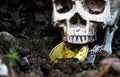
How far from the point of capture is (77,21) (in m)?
2.85

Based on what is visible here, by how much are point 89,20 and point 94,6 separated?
13cm

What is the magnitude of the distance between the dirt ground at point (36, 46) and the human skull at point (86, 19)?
187mm

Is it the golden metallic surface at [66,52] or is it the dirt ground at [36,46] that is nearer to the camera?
the dirt ground at [36,46]

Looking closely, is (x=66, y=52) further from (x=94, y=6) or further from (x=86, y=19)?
(x=94, y=6)

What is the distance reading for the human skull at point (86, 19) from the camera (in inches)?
109

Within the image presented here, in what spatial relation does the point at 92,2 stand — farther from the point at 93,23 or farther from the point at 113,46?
→ the point at 113,46

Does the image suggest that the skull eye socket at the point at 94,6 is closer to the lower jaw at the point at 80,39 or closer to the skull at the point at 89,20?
the skull at the point at 89,20

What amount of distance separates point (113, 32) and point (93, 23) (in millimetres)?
172

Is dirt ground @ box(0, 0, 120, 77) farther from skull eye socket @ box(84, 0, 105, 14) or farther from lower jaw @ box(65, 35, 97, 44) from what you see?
skull eye socket @ box(84, 0, 105, 14)

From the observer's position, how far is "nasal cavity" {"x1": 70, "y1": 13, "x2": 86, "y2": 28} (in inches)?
111

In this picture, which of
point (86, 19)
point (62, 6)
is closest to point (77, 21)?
point (86, 19)

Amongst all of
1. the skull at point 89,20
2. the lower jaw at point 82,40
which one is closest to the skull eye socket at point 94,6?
the skull at point 89,20

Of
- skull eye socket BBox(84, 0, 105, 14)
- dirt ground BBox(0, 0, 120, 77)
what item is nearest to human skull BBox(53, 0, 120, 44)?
skull eye socket BBox(84, 0, 105, 14)

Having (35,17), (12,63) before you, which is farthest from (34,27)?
(12,63)
